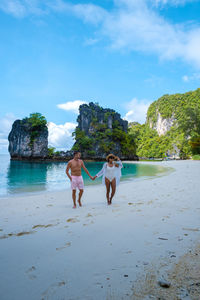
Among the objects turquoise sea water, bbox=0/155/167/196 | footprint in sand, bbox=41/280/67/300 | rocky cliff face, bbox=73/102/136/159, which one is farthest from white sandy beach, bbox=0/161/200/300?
rocky cliff face, bbox=73/102/136/159

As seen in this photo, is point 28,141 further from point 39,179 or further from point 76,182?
point 76,182

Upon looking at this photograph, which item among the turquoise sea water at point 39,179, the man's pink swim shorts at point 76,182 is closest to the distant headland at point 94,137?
the turquoise sea water at point 39,179

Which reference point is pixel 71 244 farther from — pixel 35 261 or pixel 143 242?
pixel 143 242

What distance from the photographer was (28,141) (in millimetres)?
58500

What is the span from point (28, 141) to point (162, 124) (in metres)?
101

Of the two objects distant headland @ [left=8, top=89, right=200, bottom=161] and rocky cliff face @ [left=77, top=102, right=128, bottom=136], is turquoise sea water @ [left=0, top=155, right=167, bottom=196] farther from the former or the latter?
rocky cliff face @ [left=77, top=102, right=128, bottom=136]

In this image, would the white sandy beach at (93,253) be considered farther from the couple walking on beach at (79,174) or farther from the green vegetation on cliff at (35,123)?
the green vegetation on cliff at (35,123)

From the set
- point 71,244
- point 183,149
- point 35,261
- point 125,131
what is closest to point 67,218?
point 71,244

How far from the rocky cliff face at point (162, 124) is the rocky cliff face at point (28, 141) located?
91.1 m

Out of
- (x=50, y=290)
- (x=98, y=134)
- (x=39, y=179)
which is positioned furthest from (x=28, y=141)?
(x=50, y=290)

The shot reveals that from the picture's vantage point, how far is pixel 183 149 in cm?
7769

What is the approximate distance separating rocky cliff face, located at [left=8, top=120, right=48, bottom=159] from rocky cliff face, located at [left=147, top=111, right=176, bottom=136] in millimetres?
91071

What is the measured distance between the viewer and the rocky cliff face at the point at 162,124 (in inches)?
4838

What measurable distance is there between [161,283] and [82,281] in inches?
33.0
